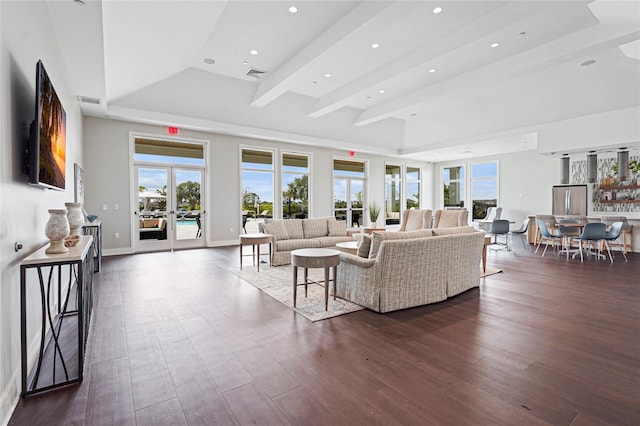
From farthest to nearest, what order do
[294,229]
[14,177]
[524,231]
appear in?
[524,231], [294,229], [14,177]

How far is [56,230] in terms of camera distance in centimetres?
222

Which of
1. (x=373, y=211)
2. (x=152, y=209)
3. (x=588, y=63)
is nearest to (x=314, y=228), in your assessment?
(x=152, y=209)

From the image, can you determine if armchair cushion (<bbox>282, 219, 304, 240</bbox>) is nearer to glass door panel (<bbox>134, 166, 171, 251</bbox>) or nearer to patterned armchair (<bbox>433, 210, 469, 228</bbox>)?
patterned armchair (<bbox>433, 210, 469, 228</bbox>)

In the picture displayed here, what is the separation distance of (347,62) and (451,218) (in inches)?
160

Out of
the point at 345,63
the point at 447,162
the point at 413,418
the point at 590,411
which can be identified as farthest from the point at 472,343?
the point at 447,162

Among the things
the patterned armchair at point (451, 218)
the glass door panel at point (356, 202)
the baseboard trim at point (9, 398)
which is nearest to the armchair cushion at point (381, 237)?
the baseboard trim at point (9, 398)

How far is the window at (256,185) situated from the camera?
9219 mm

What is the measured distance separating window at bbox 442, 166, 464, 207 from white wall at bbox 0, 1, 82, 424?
44.0 feet

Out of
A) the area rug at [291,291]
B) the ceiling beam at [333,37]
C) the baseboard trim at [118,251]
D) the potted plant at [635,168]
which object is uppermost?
the ceiling beam at [333,37]

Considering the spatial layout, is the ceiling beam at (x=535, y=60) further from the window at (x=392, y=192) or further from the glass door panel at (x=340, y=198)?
the window at (x=392, y=192)

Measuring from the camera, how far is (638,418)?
5.84 ft

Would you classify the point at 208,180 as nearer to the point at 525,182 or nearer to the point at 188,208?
the point at 188,208

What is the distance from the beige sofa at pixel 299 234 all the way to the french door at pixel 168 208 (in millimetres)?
2936

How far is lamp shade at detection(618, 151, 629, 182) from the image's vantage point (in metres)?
7.96
